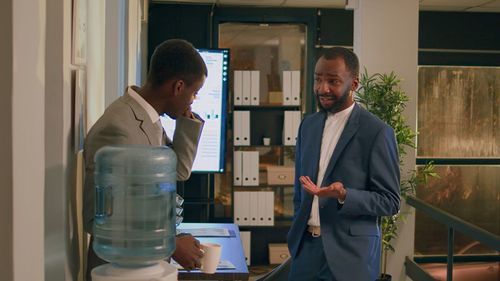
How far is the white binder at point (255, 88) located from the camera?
18.9 ft

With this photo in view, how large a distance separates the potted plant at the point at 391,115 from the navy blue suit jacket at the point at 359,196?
2246 mm

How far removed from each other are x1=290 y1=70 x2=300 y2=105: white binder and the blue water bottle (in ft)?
14.6

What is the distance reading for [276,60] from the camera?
6.16 m

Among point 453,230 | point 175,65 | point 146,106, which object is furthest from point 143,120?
point 453,230

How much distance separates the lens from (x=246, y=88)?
5.80 meters

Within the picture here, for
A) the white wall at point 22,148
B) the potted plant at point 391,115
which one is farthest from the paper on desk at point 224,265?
the potted plant at point 391,115

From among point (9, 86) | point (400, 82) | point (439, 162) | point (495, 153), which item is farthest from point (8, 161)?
point (495, 153)

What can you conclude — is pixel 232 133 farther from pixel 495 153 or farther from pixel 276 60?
pixel 495 153

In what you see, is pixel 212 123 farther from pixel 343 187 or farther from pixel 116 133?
pixel 116 133

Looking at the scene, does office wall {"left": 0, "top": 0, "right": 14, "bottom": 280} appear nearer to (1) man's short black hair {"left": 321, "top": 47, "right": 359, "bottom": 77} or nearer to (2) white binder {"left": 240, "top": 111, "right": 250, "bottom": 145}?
(1) man's short black hair {"left": 321, "top": 47, "right": 359, "bottom": 77}

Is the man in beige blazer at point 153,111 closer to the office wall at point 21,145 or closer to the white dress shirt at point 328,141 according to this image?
the office wall at point 21,145

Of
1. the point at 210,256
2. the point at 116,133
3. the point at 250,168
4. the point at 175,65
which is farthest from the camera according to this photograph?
the point at 250,168

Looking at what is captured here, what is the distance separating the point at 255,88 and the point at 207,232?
9.93 ft

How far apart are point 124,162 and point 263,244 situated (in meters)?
4.84
